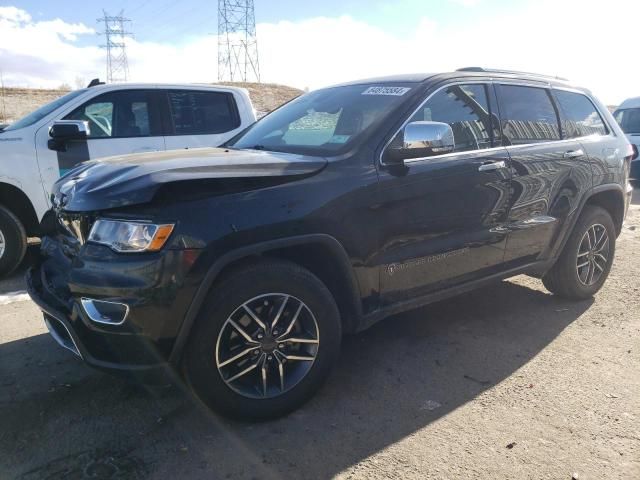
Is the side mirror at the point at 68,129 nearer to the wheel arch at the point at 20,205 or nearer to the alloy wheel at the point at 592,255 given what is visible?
the wheel arch at the point at 20,205

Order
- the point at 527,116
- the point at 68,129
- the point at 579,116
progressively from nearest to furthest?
the point at 527,116 < the point at 579,116 < the point at 68,129

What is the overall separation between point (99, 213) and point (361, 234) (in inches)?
53.5

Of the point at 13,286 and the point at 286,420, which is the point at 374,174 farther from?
the point at 13,286

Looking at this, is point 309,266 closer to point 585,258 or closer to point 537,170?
point 537,170

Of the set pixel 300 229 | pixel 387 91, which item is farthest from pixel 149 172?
pixel 387 91

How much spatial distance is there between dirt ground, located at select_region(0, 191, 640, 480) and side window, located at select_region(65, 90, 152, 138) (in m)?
2.53

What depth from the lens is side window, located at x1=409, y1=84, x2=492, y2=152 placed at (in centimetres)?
344

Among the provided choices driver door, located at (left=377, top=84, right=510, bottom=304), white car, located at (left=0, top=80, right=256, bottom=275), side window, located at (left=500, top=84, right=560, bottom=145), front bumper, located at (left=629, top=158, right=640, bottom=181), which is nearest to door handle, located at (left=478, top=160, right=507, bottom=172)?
driver door, located at (left=377, top=84, right=510, bottom=304)

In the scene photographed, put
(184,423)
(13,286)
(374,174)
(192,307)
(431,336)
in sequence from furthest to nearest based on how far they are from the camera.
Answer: (13,286), (431,336), (374,174), (184,423), (192,307)

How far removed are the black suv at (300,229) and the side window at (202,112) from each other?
2.41m

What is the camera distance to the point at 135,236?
7.79 feet

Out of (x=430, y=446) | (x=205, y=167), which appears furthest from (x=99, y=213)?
(x=430, y=446)

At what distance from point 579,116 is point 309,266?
10.1 feet

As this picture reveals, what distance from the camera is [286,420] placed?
282 centimetres
